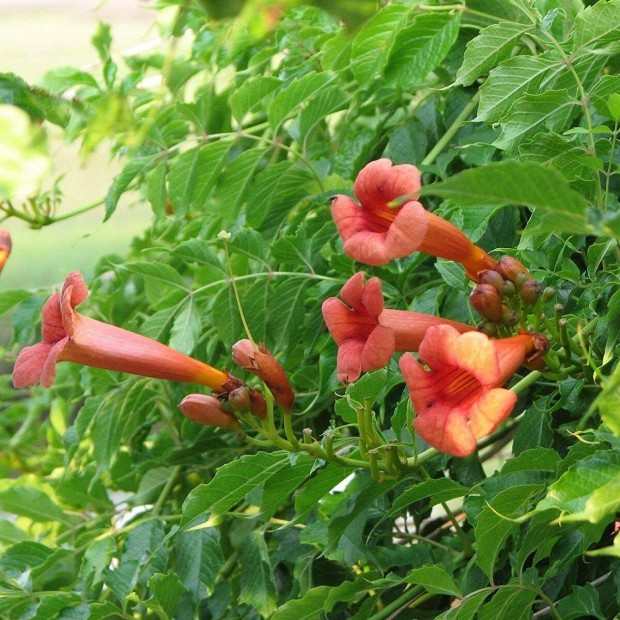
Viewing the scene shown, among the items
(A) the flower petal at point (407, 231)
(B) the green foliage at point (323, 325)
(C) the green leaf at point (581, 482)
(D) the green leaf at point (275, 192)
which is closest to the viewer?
(C) the green leaf at point (581, 482)

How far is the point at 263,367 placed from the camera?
3.58ft

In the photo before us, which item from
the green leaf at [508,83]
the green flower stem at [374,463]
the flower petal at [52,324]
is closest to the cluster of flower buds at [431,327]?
the green flower stem at [374,463]

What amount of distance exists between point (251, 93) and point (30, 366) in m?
0.62

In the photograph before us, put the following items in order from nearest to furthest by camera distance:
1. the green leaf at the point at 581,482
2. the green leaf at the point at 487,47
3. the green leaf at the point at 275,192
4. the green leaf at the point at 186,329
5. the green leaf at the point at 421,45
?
1. the green leaf at the point at 581,482
2. the green leaf at the point at 487,47
3. the green leaf at the point at 421,45
4. the green leaf at the point at 186,329
5. the green leaf at the point at 275,192

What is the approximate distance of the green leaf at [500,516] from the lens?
0.96m

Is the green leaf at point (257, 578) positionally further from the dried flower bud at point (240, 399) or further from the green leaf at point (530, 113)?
the green leaf at point (530, 113)

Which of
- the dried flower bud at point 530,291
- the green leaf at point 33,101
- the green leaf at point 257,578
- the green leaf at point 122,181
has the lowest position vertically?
the green leaf at point 257,578

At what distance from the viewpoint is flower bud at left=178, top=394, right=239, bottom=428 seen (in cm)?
110

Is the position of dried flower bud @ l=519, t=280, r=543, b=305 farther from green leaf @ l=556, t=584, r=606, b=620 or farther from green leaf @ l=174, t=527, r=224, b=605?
green leaf @ l=174, t=527, r=224, b=605

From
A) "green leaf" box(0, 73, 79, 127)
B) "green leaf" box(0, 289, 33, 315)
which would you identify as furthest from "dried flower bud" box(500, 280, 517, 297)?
"green leaf" box(0, 289, 33, 315)

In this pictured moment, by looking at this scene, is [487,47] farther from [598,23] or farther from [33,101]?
[33,101]

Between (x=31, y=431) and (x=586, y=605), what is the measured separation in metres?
2.39

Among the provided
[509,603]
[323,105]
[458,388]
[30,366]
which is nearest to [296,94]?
[323,105]

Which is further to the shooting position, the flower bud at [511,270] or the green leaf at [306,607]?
the green leaf at [306,607]
